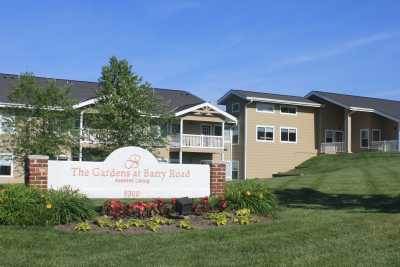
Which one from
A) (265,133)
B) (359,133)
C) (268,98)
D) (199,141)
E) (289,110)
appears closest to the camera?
(199,141)

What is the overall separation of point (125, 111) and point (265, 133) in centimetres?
2194

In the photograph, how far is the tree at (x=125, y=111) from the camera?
22641 millimetres

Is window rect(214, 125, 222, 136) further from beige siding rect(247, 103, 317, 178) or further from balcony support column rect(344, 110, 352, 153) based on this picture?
balcony support column rect(344, 110, 352, 153)

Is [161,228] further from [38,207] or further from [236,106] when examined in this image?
[236,106]

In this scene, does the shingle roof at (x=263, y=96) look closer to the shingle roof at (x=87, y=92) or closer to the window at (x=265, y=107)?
the window at (x=265, y=107)

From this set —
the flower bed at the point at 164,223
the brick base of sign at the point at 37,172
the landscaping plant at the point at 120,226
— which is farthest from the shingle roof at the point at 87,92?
the landscaping plant at the point at 120,226

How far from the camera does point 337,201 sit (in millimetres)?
17328

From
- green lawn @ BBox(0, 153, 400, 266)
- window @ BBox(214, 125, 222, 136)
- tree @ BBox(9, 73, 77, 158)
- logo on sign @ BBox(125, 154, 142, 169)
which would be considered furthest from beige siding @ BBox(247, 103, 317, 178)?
green lawn @ BBox(0, 153, 400, 266)

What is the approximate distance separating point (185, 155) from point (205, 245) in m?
31.2

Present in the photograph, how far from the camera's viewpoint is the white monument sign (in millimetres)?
12766

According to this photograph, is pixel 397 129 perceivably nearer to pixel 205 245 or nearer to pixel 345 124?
pixel 345 124

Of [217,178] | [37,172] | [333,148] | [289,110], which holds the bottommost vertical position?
[217,178]

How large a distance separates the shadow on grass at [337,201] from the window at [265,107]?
75.1 ft

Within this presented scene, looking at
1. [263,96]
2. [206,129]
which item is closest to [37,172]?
[206,129]
